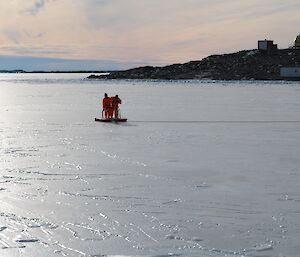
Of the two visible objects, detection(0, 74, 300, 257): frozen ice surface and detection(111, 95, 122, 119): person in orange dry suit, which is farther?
detection(111, 95, 122, 119): person in orange dry suit

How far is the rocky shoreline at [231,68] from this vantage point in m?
115

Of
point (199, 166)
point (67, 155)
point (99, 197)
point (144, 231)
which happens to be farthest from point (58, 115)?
point (144, 231)

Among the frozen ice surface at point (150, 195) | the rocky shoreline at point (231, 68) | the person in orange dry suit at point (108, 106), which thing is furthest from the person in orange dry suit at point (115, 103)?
the rocky shoreline at point (231, 68)

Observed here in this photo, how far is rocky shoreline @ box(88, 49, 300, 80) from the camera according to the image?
378ft

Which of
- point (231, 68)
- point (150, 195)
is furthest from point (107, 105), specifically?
point (231, 68)

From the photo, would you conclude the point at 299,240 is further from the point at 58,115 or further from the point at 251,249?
the point at 58,115

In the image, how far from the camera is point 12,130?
17.2 meters

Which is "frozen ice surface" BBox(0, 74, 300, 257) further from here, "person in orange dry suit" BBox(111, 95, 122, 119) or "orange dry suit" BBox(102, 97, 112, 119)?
"orange dry suit" BBox(102, 97, 112, 119)

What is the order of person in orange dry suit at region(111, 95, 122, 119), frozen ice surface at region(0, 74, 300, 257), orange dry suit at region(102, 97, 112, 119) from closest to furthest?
frozen ice surface at region(0, 74, 300, 257) → person in orange dry suit at region(111, 95, 122, 119) → orange dry suit at region(102, 97, 112, 119)

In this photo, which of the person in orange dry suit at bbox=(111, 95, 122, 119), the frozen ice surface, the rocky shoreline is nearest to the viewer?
the frozen ice surface

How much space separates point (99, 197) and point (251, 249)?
285 cm

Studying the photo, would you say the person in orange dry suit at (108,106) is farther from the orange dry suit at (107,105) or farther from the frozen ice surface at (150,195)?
the frozen ice surface at (150,195)

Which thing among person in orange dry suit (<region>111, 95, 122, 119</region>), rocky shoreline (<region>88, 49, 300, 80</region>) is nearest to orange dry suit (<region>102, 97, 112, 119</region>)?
person in orange dry suit (<region>111, 95, 122, 119</region>)

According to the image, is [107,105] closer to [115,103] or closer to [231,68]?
[115,103]
